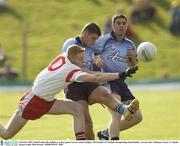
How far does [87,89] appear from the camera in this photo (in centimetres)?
1362

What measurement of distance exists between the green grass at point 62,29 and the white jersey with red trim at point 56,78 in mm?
19977

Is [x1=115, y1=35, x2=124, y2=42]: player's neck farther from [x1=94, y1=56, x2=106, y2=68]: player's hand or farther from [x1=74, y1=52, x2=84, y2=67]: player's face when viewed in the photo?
[x1=74, y1=52, x2=84, y2=67]: player's face

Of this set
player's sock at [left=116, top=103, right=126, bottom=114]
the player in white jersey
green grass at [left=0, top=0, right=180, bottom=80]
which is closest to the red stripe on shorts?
the player in white jersey

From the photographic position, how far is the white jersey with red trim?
12258 mm

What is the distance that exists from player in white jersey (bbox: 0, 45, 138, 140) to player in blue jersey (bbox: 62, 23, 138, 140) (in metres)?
0.45

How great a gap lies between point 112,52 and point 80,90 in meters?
0.94

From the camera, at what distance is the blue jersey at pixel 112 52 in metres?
13.9

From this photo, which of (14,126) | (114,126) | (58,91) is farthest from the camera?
(114,126)

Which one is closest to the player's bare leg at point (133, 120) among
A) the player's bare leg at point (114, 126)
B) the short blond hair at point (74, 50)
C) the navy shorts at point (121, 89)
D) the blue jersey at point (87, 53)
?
the navy shorts at point (121, 89)

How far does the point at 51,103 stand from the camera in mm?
12742

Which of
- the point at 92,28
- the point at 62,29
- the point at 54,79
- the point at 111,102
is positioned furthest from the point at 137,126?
the point at 62,29

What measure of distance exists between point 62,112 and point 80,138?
0.51 m

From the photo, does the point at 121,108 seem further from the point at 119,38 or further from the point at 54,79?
the point at 119,38

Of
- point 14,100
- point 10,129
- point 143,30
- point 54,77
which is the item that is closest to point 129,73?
point 54,77
